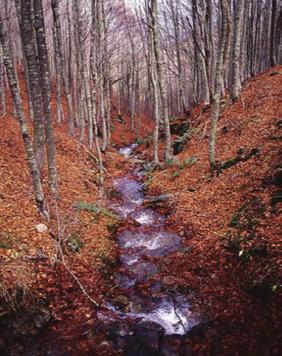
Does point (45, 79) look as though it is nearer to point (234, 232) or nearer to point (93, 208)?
point (93, 208)

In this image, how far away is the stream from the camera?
591 cm

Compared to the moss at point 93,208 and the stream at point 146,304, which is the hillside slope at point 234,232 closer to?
the stream at point 146,304

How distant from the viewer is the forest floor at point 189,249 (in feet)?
19.3

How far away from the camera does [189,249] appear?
8.88m

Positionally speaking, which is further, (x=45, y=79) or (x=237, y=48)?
(x=237, y=48)

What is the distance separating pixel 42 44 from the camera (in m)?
9.41

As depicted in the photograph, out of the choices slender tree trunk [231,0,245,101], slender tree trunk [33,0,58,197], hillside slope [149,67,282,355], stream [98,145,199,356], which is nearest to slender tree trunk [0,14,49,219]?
slender tree trunk [33,0,58,197]

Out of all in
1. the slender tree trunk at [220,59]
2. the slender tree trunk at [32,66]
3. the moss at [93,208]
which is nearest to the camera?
the slender tree trunk at [32,66]

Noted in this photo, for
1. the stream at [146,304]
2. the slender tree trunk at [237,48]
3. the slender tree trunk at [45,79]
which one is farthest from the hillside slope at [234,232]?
the slender tree trunk at [45,79]

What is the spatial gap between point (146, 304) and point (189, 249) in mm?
2320

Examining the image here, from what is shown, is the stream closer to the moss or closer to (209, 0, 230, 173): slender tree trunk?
the moss

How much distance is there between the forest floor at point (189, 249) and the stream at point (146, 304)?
0.84 ft

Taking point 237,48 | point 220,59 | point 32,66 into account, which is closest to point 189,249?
point 32,66

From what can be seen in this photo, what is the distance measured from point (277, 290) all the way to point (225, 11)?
933 cm
